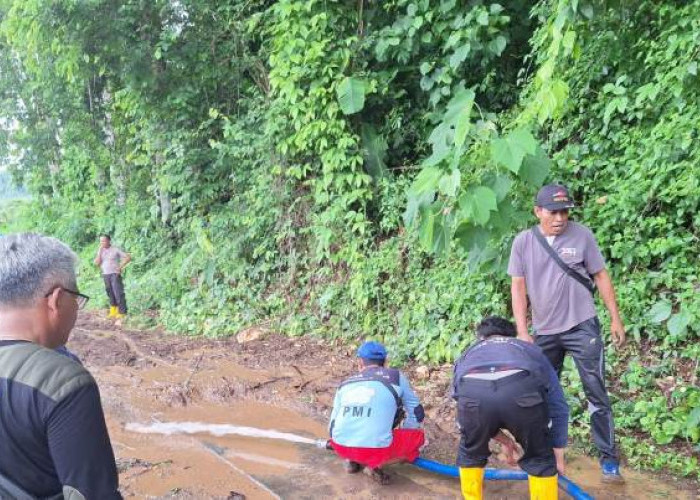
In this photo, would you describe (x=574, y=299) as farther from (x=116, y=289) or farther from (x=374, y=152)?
(x=116, y=289)

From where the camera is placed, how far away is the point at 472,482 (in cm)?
333

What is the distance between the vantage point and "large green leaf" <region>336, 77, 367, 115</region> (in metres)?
7.80

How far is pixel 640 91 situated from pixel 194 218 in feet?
26.9

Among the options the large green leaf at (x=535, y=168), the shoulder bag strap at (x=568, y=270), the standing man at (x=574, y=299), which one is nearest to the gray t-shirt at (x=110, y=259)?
the large green leaf at (x=535, y=168)

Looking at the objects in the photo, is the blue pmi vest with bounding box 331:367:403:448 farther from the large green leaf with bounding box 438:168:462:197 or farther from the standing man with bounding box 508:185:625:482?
the large green leaf with bounding box 438:168:462:197

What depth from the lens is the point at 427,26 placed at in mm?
7816

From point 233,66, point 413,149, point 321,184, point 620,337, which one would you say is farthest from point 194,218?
point 620,337

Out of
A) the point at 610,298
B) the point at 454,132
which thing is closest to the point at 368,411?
the point at 610,298

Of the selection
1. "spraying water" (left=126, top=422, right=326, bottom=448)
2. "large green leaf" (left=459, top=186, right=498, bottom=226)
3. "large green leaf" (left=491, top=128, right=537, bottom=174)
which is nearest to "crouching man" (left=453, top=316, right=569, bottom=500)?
"large green leaf" (left=459, top=186, right=498, bottom=226)

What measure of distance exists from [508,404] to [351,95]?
5.71 meters

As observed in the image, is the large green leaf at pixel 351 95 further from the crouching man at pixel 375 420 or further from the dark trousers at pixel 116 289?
the dark trousers at pixel 116 289

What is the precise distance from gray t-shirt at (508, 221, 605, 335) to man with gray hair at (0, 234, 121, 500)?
3.04 metres

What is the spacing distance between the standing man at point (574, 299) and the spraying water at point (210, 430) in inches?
87.2

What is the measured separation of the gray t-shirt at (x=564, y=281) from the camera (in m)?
3.79
